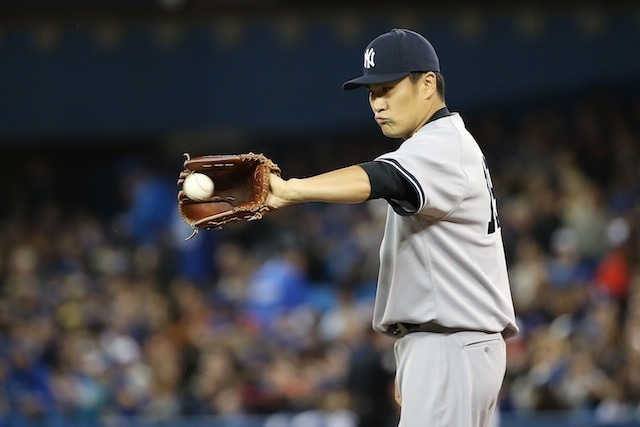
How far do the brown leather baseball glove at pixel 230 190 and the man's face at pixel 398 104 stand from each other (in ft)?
1.37

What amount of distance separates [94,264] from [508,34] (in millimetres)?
4582

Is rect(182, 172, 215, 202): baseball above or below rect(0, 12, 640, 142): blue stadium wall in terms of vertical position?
below

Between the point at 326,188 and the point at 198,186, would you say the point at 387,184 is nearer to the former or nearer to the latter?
the point at 326,188

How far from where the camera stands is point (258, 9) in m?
11.6

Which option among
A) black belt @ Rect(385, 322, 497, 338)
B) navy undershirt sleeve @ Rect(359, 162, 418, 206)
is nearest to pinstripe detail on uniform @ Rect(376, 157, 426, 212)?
navy undershirt sleeve @ Rect(359, 162, 418, 206)

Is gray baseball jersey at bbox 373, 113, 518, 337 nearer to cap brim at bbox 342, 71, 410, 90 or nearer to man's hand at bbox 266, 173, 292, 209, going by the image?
cap brim at bbox 342, 71, 410, 90

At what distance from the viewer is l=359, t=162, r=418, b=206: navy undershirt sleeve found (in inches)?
111

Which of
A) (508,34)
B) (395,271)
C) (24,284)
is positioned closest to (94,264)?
(24,284)

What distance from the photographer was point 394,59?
122 inches

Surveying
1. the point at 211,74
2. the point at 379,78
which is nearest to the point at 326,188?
the point at 379,78

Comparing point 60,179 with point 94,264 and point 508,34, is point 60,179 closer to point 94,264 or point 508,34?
point 94,264

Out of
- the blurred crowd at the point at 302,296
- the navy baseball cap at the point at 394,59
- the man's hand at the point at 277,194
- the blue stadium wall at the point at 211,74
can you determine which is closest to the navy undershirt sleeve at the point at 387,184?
the man's hand at the point at 277,194

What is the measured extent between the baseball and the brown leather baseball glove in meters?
0.02

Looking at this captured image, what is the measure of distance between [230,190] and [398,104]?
0.55 metres
